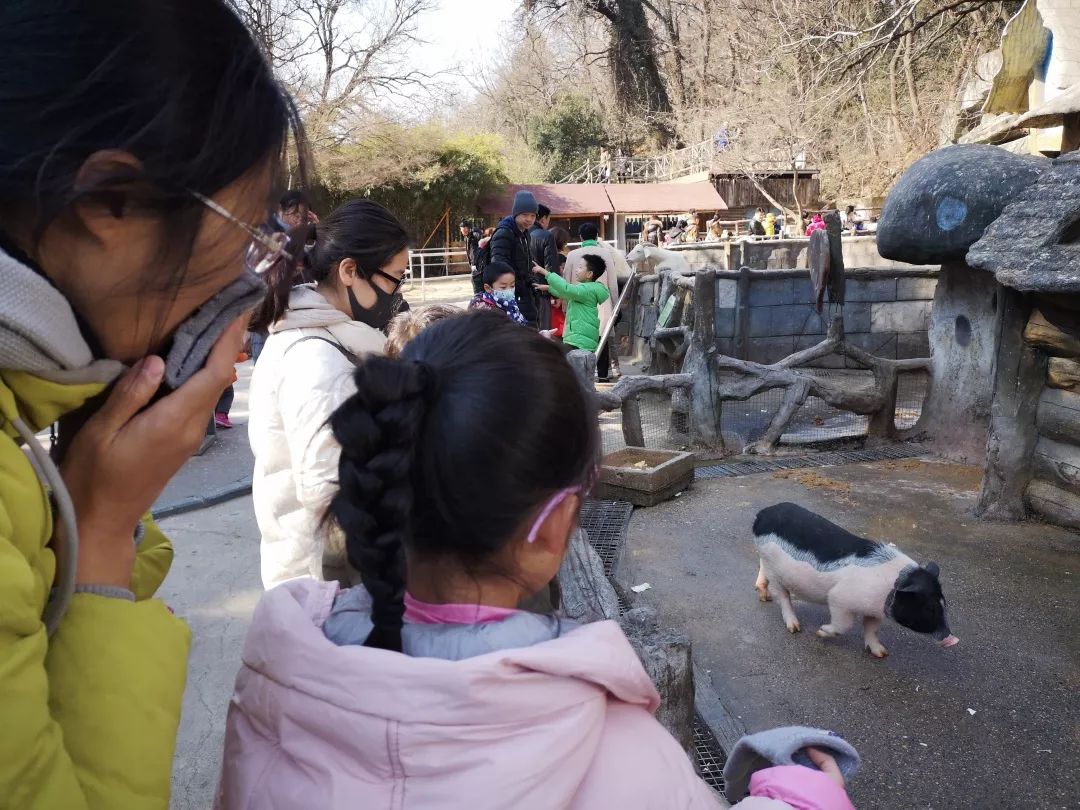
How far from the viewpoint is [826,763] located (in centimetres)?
116

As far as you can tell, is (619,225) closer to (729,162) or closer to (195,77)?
(729,162)

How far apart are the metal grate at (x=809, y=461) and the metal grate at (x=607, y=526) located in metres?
0.92

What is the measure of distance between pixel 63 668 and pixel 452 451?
0.41 metres

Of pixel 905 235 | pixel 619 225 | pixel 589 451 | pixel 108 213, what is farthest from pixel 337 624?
pixel 619 225

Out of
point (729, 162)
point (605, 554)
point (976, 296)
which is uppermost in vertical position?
point (729, 162)

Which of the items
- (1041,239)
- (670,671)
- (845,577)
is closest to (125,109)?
(670,671)

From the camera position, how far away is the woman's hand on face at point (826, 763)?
3.76ft

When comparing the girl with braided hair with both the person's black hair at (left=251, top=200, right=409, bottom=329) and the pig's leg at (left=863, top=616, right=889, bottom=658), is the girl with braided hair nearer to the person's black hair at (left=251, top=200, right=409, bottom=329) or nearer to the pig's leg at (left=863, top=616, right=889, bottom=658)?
the person's black hair at (left=251, top=200, right=409, bottom=329)

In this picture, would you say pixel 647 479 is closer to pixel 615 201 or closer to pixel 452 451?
pixel 452 451

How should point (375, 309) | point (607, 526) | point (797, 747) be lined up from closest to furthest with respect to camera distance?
point (797, 747), point (375, 309), point (607, 526)

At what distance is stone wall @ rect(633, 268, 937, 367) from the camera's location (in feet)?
30.5

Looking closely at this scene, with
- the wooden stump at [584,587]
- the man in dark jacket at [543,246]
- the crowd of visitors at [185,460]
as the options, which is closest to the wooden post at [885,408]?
the man in dark jacket at [543,246]

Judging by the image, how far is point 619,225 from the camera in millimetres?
27438

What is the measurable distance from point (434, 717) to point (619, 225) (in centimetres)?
2752
